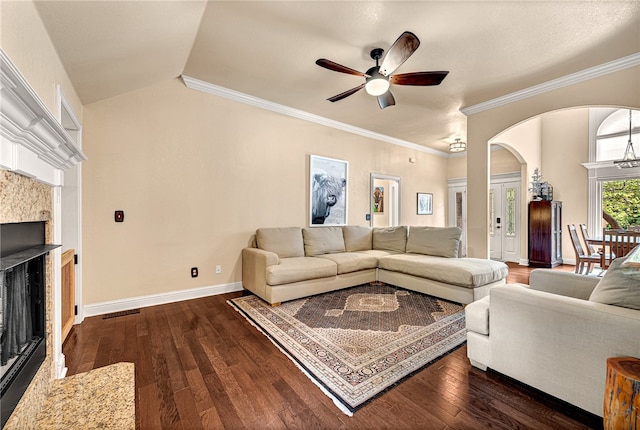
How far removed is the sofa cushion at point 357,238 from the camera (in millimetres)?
4648

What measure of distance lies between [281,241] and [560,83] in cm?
400

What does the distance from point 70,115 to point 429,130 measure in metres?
5.38

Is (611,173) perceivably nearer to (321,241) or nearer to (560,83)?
(560,83)

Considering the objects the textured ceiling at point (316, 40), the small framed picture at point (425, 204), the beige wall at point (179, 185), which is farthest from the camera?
the small framed picture at point (425, 204)

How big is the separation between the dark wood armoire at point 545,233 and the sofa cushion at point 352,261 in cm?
388

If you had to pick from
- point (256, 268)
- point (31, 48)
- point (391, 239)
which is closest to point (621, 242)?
point (391, 239)

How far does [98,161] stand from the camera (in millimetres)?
2941

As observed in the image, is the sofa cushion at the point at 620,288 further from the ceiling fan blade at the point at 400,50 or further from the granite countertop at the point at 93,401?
the granite countertop at the point at 93,401

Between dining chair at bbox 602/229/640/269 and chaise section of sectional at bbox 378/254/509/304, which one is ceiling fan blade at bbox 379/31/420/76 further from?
dining chair at bbox 602/229/640/269

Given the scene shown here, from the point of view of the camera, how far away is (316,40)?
2621mm

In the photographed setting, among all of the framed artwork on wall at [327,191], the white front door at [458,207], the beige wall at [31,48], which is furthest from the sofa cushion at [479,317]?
the white front door at [458,207]

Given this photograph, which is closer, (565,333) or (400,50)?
(565,333)

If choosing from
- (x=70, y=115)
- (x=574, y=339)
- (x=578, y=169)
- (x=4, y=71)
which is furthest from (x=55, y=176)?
(x=578, y=169)

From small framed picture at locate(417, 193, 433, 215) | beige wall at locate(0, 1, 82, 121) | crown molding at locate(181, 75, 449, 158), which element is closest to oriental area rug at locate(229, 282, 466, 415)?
beige wall at locate(0, 1, 82, 121)
